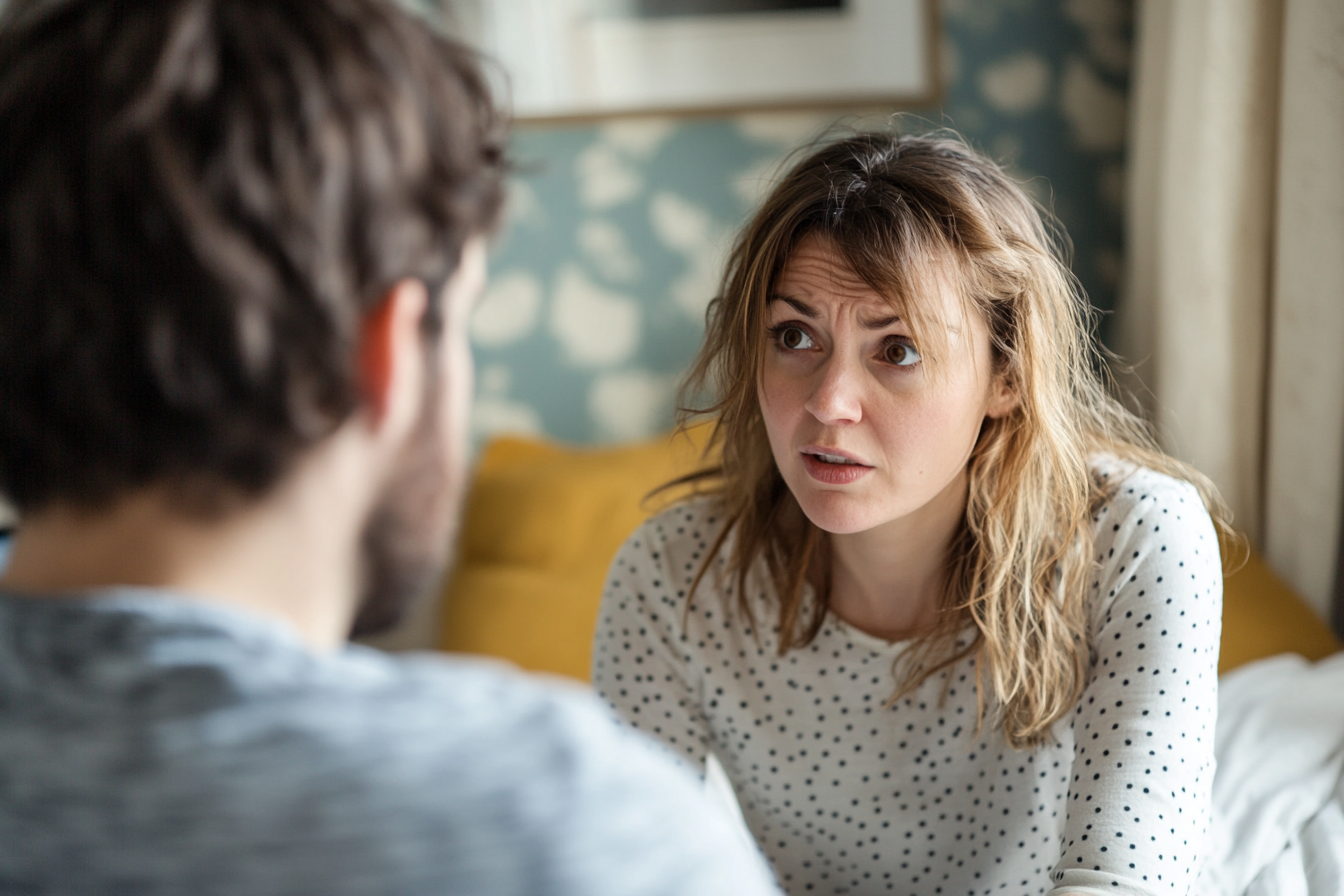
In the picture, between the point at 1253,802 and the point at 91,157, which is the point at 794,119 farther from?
the point at 91,157

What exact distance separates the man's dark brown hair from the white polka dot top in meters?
0.69

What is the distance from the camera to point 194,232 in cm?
48

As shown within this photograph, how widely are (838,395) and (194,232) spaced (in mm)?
628

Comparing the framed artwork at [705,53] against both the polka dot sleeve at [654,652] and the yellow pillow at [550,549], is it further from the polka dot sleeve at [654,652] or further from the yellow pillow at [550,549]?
the polka dot sleeve at [654,652]

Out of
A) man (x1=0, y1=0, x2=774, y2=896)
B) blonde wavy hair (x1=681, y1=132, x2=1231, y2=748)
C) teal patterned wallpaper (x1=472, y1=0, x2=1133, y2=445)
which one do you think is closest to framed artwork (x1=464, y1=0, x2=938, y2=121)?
teal patterned wallpaper (x1=472, y1=0, x2=1133, y2=445)

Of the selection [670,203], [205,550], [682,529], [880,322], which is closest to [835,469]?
[880,322]

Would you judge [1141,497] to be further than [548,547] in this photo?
No

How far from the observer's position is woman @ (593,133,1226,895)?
964mm

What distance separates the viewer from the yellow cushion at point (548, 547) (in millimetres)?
1840

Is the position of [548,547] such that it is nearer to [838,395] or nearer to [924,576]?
[924,576]

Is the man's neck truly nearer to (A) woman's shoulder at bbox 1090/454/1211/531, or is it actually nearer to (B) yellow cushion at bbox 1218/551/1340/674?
(A) woman's shoulder at bbox 1090/454/1211/531

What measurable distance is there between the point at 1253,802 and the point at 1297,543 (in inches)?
23.6

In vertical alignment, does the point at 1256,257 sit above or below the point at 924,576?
above

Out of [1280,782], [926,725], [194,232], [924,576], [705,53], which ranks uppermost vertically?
[705,53]
